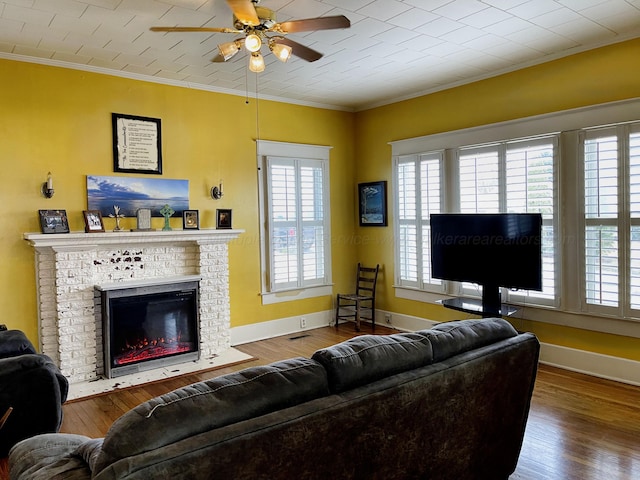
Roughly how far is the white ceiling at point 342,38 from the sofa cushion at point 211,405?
2.56 metres

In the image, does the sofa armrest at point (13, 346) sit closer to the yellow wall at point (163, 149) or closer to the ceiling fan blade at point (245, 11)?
the yellow wall at point (163, 149)

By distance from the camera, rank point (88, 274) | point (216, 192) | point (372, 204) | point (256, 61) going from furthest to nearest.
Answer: point (372, 204)
point (216, 192)
point (88, 274)
point (256, 61)

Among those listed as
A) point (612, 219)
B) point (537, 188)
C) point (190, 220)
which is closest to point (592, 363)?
point (612, 219)

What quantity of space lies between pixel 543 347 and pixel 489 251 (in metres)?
1.11

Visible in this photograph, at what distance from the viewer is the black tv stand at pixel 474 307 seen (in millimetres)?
4312

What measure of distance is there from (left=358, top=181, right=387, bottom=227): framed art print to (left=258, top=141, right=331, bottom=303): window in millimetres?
548

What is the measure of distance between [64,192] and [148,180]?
0.79m

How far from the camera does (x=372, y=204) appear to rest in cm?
626

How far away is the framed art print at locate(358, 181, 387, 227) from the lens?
609 cm

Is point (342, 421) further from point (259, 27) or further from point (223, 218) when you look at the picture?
point (223, 218)

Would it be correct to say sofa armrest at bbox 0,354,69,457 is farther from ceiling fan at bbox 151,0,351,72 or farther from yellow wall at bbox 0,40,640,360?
ceiling fan at bbox 151,0,351,72

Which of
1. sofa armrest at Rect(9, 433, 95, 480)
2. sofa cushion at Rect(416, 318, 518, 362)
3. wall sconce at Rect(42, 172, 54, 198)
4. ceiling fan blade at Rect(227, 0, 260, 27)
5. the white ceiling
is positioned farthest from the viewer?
wall sconce at Rect(42, 172, 54, 198)

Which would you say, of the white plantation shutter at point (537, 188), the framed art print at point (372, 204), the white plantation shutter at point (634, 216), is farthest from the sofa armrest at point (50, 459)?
the framed art print at point (372, 204)

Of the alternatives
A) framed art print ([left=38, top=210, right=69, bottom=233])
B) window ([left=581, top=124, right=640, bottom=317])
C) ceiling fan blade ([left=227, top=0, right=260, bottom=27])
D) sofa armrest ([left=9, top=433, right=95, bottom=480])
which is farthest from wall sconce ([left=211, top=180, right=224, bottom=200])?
window ([left=581, top=124, right=640, bottom=317])
